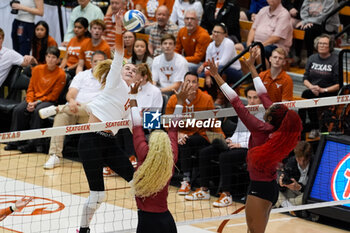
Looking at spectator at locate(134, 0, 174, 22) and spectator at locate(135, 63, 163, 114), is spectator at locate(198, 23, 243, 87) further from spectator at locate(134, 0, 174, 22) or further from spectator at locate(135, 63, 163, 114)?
spectator at locate(134, 0, 174, 22)

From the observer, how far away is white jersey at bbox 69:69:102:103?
434 inches

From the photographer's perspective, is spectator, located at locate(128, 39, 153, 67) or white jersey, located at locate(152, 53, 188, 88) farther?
spectator, located at locate(128, 39, 153, 67)

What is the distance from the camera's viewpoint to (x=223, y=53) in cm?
Result: 1149

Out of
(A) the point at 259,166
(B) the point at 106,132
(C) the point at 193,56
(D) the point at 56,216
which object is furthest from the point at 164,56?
(A) the point at 259,166

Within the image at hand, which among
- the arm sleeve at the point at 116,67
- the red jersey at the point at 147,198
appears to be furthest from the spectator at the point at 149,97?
the red jersey at the point at 147,198

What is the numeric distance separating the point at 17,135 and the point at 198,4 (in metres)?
7.11

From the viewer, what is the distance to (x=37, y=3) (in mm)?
13336

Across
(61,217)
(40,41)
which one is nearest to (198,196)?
(61,217)

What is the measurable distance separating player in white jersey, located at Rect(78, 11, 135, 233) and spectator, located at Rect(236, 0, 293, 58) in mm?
4827

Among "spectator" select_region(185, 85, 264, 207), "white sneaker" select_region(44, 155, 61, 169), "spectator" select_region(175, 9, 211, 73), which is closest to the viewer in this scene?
"spectator" select_region(185, 85, 264, 207)

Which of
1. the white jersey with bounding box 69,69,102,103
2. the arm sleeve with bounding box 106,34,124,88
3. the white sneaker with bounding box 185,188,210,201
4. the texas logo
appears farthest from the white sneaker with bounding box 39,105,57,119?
the texas logo

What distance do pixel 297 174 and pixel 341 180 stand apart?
68cm

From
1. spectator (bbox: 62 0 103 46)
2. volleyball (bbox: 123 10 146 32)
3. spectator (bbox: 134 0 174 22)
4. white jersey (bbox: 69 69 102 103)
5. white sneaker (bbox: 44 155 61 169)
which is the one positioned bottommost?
white sneaker (bbox: 44 155 61 169)

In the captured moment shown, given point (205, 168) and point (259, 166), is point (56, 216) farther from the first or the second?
point (259, 166)
